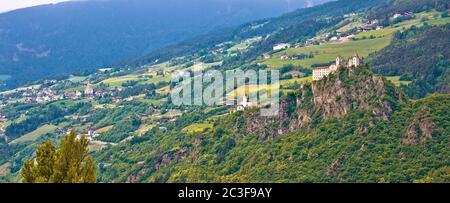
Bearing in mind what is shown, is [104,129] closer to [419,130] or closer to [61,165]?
[419,130]

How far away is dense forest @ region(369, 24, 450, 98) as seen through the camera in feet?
249

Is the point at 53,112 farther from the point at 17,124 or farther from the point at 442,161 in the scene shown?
the point at 442,161

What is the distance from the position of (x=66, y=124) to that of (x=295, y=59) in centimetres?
3080

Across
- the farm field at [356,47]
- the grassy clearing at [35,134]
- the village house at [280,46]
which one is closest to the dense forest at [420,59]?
the farm field at [356,47]

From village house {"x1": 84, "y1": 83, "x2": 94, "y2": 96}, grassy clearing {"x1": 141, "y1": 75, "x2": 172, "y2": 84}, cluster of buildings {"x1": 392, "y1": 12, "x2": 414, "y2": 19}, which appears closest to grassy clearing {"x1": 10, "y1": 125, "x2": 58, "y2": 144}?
village house {"x1": 84, "y1": 83, "x2": 94, "y2": 96}

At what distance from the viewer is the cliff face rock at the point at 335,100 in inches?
1705

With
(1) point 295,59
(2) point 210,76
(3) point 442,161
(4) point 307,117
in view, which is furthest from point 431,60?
(3) point 442,161

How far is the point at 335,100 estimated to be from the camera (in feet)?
148

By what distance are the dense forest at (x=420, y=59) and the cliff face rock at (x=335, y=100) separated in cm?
2551

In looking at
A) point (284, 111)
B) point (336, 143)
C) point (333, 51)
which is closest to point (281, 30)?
point (333, 51)

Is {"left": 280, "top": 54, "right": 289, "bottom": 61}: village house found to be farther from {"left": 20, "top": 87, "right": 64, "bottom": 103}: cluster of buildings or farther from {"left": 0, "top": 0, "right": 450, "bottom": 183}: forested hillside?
{"left": 20, "top": 87, "right": 64, "bottom": 103}: cluster of buildings

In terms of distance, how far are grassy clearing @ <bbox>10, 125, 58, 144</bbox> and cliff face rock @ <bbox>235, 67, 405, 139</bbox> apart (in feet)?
189

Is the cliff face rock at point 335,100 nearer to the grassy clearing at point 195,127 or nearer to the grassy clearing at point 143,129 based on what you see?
the grassy clearing at point 195,127

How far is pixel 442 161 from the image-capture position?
122 feet
